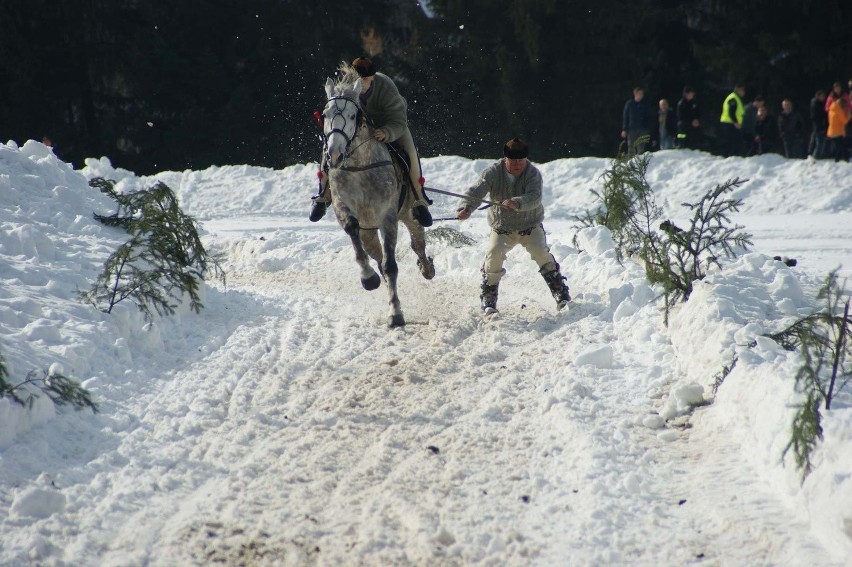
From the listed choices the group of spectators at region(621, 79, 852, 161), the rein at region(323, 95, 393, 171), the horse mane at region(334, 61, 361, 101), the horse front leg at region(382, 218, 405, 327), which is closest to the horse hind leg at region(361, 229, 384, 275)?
the horse front leg at region(382, 218, 405, 327)

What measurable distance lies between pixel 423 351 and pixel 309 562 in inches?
155

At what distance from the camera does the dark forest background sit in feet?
94.0

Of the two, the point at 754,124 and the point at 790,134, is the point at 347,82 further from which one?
the point at 754,124

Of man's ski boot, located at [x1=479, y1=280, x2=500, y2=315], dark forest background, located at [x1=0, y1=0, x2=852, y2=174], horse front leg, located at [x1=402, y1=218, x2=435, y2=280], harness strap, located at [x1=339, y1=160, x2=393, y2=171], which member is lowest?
man's ski boot, located at [x1=479, y1=280, x2=500, y2=315]

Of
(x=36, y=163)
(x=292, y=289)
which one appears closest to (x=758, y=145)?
(x=292, y=289)

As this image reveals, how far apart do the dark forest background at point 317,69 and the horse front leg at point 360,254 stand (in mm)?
19586

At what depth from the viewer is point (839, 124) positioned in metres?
19.1

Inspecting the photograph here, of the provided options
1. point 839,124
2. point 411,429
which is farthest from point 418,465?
point 839,124

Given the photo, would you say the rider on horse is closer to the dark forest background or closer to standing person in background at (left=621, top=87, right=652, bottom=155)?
standing person in background at (left=621, top=87, right=652, bottom=155)

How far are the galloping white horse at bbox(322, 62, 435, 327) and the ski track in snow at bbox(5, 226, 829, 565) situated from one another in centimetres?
133

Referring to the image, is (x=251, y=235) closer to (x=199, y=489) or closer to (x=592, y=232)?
(x=592, y=232)

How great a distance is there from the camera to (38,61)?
28500 millimetres

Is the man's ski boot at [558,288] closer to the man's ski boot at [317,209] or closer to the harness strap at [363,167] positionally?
the harness strap at [363,167]

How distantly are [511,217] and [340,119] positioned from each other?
203 cm
